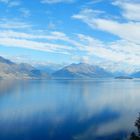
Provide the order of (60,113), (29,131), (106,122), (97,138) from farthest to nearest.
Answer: (60,113), (106,122), (29,131), (97,138)

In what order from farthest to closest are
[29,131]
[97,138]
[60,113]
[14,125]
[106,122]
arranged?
[60,113], [106,122], [14,125], [29,131], [97,138]

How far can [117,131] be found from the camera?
255ft

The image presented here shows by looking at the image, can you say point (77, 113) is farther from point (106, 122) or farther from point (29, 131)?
point (29, 131)

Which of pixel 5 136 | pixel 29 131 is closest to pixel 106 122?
pixel 29 131

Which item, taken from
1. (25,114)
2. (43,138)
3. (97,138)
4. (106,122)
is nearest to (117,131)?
(97,138)

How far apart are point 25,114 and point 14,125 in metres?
19.6

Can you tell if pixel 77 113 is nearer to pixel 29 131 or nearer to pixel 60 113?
pixel 60 113

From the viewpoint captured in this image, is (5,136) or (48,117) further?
(48,117)

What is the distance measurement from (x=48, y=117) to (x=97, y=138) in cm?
3083

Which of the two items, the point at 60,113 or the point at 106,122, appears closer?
the point at 106,122

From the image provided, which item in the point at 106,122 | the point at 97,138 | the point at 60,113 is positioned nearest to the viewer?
the point at 97,138

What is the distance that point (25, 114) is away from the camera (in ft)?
340

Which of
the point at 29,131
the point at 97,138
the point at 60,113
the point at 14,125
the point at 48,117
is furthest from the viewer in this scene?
the point at 60,113

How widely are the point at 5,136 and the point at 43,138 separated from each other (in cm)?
941
